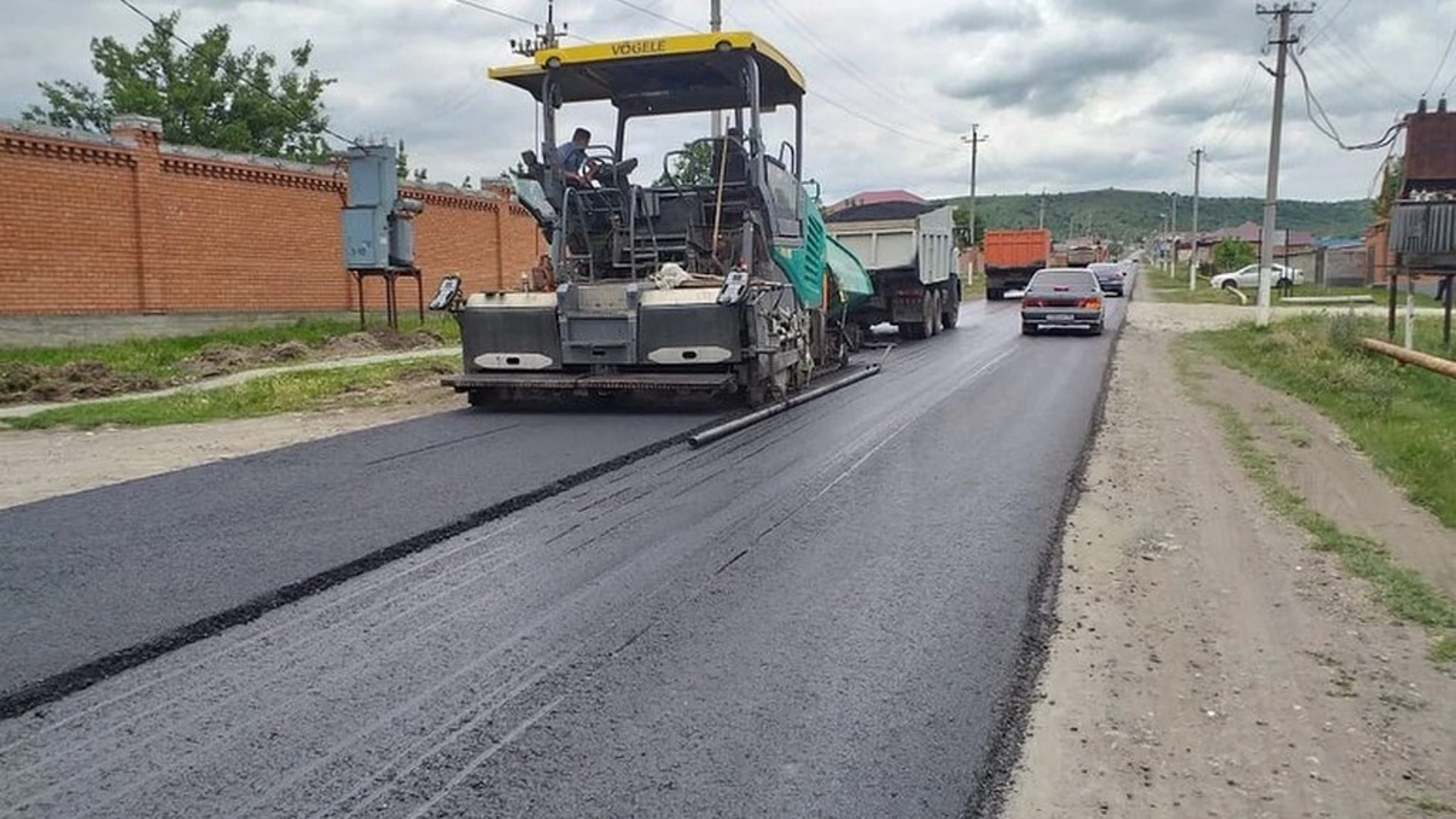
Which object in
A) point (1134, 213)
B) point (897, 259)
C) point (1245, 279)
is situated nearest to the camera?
point (897, 259)

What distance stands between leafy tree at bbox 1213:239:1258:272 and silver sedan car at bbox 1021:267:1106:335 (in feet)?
152

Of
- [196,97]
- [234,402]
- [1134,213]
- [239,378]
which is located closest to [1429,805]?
[234,402]

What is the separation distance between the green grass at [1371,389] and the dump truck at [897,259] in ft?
16.7

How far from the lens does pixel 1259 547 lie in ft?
19.0

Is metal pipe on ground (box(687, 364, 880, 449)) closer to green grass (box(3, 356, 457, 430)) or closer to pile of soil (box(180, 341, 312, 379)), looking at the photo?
green grass (box(3, 356, 457, 430))

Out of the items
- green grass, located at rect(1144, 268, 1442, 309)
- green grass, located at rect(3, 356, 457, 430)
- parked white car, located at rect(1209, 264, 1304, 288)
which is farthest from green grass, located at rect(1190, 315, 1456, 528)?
parked white car, located at rect(1209, 264, 1304, 288)

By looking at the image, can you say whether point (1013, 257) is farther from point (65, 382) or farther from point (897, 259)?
point (65, 382)

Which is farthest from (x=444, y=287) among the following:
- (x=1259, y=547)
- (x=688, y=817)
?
(x=688, y=817)

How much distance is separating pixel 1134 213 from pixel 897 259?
169825 mm

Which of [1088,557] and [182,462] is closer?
[1088,557]

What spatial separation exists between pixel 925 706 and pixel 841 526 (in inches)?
94.7

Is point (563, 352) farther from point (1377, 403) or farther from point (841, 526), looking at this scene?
point (1377, 403)

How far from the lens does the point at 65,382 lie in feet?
40.2

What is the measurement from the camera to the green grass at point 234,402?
1045cm
